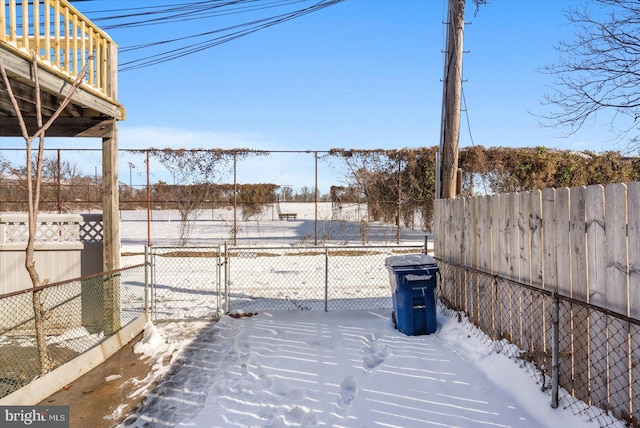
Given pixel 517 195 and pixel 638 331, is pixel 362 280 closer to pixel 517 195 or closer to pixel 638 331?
pixel 517 195

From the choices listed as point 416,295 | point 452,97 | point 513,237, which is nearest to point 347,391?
point 416,295

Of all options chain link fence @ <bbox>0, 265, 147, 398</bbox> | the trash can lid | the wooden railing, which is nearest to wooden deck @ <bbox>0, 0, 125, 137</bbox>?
the wooden railing

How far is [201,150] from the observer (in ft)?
47.3

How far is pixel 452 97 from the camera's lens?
6.70m

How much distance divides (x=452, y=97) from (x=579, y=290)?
4.27 meters

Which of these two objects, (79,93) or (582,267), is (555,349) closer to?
(582,267)

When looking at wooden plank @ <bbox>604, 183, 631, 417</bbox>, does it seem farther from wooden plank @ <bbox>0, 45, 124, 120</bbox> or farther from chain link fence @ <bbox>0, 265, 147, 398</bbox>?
wooden plank @ <bbox>0, 45, 124, 120</bbox>

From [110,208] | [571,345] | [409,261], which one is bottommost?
[571,345]

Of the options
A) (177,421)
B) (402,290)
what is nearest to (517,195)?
(402,290)

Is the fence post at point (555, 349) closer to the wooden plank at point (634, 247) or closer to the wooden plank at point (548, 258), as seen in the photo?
the wooden plank at point (548, 258)

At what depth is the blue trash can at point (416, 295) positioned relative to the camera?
529cm

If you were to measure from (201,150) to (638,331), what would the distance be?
13793mm

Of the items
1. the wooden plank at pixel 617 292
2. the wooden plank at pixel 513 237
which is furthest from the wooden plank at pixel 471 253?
the wooden plank at pixel 617 292

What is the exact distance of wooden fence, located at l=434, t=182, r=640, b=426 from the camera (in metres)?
2.78
